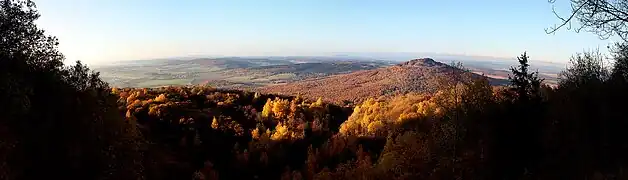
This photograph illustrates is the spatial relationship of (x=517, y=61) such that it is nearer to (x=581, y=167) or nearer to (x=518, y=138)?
(x=518, y=138)

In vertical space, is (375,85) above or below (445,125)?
below

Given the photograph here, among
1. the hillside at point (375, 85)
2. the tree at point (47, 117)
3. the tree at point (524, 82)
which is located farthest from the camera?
the hillside at point (375, 85)

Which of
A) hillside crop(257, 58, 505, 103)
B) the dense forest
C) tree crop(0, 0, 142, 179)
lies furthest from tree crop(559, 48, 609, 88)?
hillside crop(257, 58, 505, 103)

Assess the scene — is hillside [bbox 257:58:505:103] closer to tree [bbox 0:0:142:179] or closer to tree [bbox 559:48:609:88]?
tree [bbox 559:48:609:88]

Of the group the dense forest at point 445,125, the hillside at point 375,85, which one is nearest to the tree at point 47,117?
the dense forest at point 445,125

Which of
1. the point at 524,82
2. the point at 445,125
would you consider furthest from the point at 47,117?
the point at 524,82

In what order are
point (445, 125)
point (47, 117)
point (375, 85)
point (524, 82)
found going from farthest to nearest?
1. point (375, 85)
2. point (524, 82)
3. point (445, 125)
4. point (47, 117)

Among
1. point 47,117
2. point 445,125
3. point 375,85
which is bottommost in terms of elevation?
point 375,85

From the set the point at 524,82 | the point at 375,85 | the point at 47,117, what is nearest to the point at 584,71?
the point at 524,82

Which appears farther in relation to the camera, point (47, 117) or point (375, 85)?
point (375, 85)

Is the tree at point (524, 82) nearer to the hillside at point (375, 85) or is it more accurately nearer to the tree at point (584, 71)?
the tree at point (584, 71)

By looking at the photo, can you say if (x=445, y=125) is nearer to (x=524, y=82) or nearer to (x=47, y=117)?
(x=524, y=82)

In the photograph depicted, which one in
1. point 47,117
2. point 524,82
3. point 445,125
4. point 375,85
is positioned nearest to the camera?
point 47,117

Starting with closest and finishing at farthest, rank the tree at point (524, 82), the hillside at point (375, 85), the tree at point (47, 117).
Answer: the tree at point (47, 117)
the tree at point (524, 82)
the hillside at point (375, 85)
